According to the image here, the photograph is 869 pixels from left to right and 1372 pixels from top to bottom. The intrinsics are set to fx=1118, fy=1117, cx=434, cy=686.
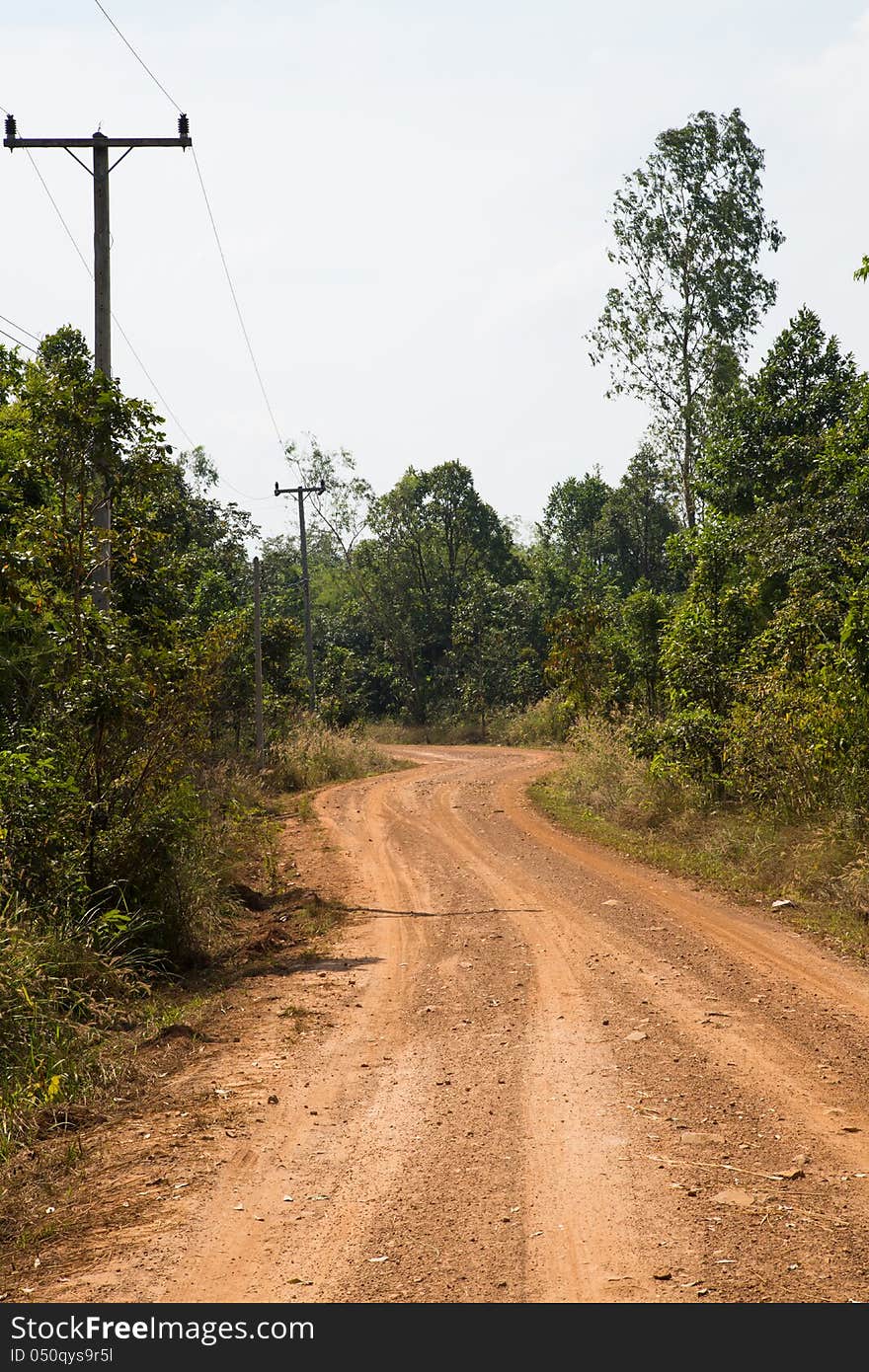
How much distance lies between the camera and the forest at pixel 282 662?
350 inches

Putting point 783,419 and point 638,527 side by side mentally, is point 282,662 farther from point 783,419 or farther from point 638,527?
point 638,527

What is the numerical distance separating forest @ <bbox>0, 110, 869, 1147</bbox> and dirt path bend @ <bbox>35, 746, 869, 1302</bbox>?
146 centimetres

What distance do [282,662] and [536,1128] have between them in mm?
26997

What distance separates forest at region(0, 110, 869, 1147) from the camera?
889cm

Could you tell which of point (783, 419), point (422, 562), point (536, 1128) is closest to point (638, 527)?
point (422, 562)

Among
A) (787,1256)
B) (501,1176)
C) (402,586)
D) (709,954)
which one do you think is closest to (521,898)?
(709,954)

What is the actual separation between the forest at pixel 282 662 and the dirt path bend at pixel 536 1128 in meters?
1.46

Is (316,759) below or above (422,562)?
below

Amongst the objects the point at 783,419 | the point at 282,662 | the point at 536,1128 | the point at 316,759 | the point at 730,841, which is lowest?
the point at 536,1128

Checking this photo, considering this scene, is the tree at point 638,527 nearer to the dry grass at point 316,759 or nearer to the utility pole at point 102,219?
the dry grass at point 316,759

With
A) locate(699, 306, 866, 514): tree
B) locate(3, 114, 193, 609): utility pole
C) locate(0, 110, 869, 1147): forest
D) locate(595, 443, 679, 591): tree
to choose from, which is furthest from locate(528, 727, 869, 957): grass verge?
locate(595, 443, 679, 591): tree

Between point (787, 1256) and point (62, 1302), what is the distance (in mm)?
2677

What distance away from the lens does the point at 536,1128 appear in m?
5.67

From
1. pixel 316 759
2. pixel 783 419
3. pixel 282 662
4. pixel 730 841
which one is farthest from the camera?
pixel 282 662
